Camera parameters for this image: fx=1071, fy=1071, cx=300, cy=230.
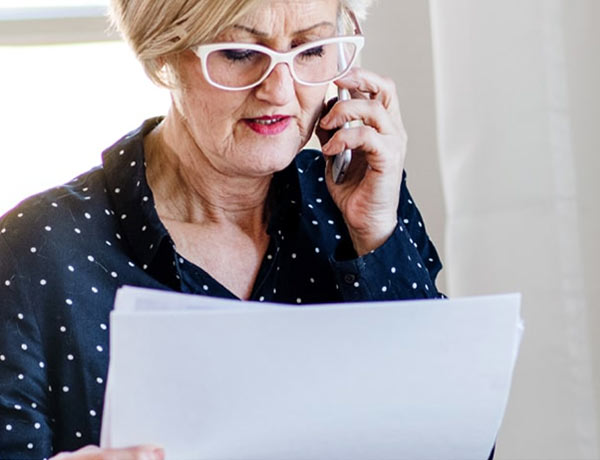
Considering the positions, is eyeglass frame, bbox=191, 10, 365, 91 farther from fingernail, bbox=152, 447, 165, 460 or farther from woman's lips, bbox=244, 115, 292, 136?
fingernail, bbox=152, 447, 165, 460

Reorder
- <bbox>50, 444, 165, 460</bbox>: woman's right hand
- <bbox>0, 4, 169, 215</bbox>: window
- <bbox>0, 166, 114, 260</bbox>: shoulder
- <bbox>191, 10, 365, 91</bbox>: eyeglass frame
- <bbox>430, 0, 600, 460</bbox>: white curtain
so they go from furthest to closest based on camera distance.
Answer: <bbox>0, 4, 169, 215</bbox>: window
<bbox>430, 0, 600, 460</bbox>: white curtain
<bbox>0, 166, 114, 260</bbox>: shoulder
<bbox>191, 10, 365, 91</bbox>: eyeglass frame
<bbox>50, 444, 165, 460</bbox>: woman's right hand

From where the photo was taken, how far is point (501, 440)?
1.69 m

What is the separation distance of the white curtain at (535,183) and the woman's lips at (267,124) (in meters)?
0.48

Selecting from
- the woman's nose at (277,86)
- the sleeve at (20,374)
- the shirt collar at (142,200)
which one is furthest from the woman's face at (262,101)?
the sleeve at (20,374)

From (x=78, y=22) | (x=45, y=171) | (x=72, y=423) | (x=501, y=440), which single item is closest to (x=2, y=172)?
(x=45, y=171)

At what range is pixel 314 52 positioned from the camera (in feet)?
4.18

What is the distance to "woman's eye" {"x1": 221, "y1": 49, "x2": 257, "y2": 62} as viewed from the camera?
1216 mm

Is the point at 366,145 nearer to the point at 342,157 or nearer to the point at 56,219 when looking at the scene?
the point at 342,157

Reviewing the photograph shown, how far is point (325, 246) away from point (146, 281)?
9.9 inches

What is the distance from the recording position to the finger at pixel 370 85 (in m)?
1.38

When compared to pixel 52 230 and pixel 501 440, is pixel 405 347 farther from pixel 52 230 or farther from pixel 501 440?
pixel 501 440

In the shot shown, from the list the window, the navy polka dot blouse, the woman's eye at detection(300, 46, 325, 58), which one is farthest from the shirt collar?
the window

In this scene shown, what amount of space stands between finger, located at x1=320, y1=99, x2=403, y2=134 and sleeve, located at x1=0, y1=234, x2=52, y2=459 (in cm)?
43

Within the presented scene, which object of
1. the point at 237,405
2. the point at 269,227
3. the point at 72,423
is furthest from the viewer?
the point at 269,227
